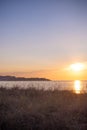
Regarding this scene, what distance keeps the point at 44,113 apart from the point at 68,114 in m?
0.97

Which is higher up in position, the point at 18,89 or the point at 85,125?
the point at 18,89

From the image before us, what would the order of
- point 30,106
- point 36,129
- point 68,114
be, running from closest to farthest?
point 36,129, point 68,114, point 30,106

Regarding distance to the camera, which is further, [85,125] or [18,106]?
[18,106]

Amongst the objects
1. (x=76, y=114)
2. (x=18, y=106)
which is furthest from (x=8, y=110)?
(x=76, y=114)

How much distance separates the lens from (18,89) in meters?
19.4

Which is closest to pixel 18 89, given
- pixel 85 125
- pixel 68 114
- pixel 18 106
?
pixel 18 106

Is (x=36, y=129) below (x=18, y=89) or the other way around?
below

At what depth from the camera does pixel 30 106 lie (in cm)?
1254

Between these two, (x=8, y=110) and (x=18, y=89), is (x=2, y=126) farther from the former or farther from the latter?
(x=18, y=89)

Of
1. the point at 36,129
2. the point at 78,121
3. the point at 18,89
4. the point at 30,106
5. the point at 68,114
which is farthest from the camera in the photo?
the point at 18,89

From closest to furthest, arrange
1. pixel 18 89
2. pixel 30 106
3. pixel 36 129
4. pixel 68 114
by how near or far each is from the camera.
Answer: pixel 36 129 → pixel 68 114 → pixel 30 106 → pixel 18 89

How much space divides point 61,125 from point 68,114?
4.39 feet

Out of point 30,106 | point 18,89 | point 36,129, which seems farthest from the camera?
point 18,89

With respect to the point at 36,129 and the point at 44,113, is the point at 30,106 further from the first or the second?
the point at 36,129
